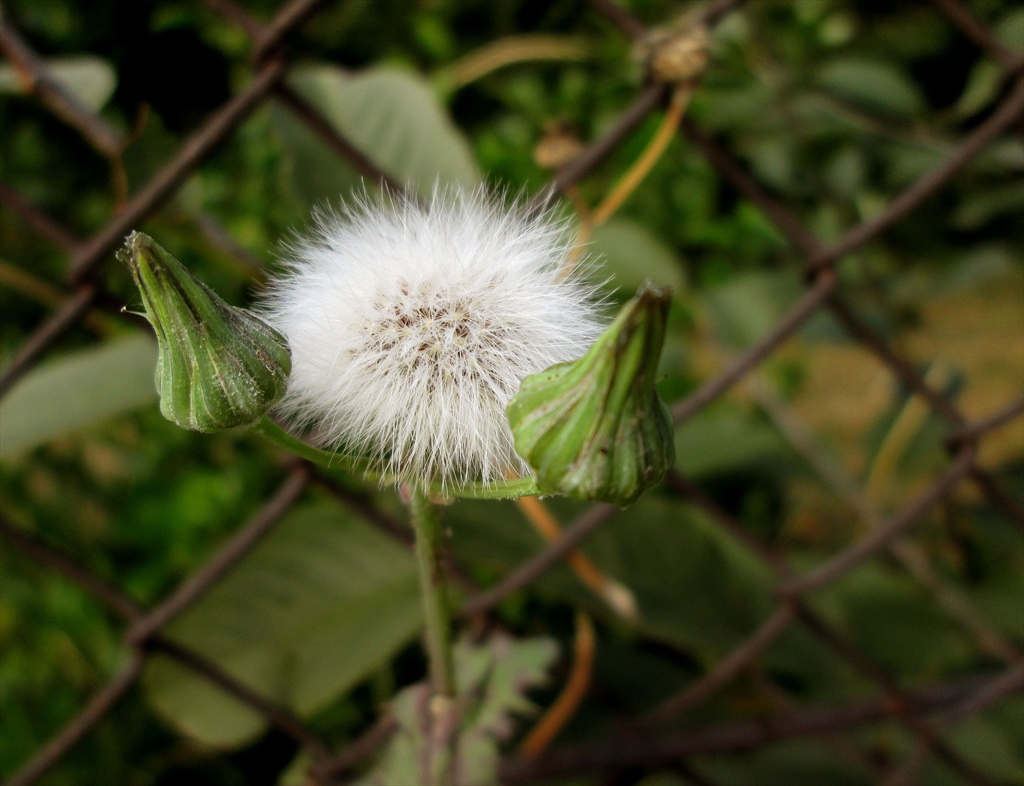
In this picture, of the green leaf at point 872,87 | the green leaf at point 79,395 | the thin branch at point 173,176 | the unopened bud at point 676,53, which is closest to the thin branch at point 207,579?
the green leaf at point 79,395

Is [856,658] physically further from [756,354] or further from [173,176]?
[173,176]

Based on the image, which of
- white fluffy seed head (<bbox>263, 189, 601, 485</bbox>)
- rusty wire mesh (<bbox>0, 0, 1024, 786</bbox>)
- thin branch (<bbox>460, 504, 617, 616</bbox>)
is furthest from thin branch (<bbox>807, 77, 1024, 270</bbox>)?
white fluffy seed head (<bbox>263, 189, 601, 485</bbox>)

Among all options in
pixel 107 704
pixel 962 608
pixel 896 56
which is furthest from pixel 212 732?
pixel 896 56

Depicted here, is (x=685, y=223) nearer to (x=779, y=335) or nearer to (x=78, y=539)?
(x=779, y=335)

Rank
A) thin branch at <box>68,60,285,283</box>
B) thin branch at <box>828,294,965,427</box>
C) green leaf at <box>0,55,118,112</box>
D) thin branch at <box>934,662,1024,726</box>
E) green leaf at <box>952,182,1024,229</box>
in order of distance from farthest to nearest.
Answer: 1. green leaf at <box>952,182,1024,229</box>
2. thin branch at <box>934,662,1024,726</box>
3. thin branch at <box>828,294,965,427</box>
4. green leaf at <box>0,55,118,112</box>
5. thin branch at <box>68,60,285,283</box>

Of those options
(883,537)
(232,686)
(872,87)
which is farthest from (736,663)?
(872,87)

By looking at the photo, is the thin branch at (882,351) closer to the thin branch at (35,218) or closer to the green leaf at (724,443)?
the green leaf at (724,443)

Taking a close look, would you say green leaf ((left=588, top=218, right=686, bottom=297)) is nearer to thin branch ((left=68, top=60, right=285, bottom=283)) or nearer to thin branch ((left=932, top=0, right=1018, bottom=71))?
thin branch ((left=932, top=0, right=1018, bottom=71))
